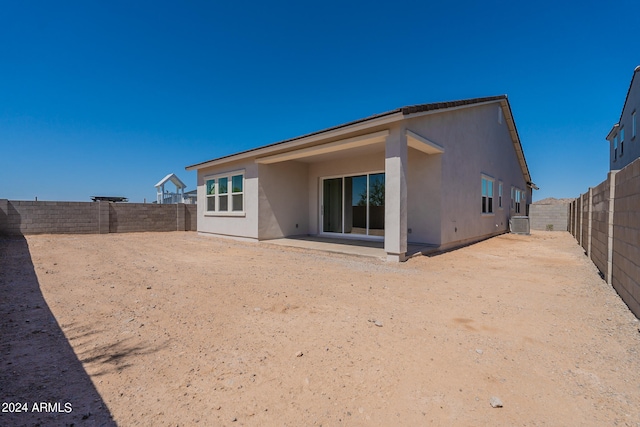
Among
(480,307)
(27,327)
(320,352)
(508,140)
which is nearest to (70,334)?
(27,327)

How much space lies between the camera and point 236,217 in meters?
11.2

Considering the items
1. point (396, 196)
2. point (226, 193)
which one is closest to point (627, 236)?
point (396, 196)

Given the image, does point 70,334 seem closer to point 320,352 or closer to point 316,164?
point 320,352

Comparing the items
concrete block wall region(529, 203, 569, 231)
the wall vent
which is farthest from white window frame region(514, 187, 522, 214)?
the wall vent

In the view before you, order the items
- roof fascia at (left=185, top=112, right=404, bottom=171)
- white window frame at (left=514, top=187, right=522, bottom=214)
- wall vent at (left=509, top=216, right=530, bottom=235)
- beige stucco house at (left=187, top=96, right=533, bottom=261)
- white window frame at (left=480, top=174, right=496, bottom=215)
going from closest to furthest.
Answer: roof fascia at (left=185, top=112, right=404, bottom=171) < beige stucco house at (left=187, top=96, right=533, bottom=261) < white window frame at (left=480, top=174, right=496, bottom=215) < wall vent at (left=509, top=216, right=530, bottom=235) < white window frame at (left=514, top=187, right=522, bottom=214)

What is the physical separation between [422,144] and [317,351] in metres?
6.50

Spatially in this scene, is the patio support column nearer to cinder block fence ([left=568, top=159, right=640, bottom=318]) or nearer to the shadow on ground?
cinder block fence ([left=568, top=159, right=640, bottom=318])

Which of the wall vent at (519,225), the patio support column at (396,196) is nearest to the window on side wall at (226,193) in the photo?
the patio support column at (396,196)

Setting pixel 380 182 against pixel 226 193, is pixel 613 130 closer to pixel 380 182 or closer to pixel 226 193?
pixel 380 182

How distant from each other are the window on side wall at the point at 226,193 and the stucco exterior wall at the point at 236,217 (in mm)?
229

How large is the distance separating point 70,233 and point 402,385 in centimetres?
1694

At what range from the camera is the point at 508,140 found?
15.0 meters

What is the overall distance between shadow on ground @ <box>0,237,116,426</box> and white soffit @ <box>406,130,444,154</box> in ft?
22.6

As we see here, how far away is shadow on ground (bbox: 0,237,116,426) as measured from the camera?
5.53 ft
